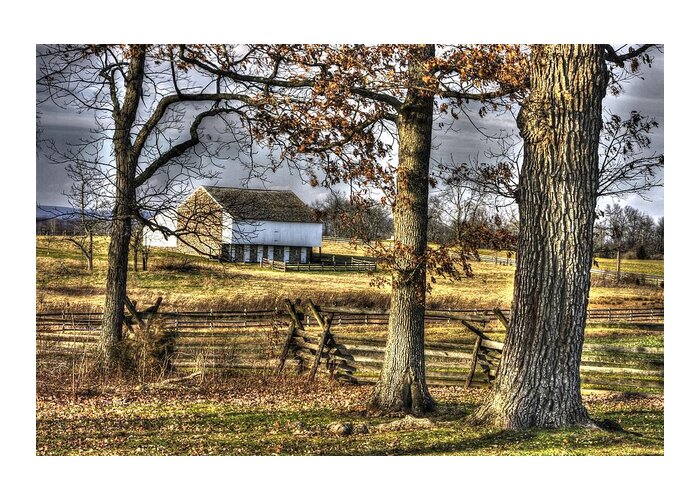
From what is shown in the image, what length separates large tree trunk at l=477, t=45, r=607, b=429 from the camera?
6.14 m

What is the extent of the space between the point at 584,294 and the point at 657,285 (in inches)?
92.7

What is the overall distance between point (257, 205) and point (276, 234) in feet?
1.33

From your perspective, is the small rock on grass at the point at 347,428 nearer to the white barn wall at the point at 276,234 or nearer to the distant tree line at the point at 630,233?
the white barn wall at the point at 276,234

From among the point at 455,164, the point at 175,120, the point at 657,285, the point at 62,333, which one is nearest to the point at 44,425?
the point at 62,333

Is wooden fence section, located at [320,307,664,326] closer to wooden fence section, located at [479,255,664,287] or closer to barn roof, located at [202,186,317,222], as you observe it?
wooden fence section, located at [479,255,664,287]

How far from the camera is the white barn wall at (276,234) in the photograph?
8.28 metres

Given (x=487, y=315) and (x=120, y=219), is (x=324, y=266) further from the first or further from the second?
(x=120, y=219)

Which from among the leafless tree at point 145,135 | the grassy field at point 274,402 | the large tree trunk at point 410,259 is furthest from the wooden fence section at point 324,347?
the large tree trunk at point 410,259

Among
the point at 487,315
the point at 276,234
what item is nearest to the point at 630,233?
the point at 487,315

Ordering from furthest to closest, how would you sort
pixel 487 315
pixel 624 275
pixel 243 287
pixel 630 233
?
1. pixel 487 315
2. pixel 243 287
3. pixel 624 275
4. pixel 630 233

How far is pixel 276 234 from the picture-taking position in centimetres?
838

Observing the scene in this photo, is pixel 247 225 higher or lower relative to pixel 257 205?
lower

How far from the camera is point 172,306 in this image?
352 inches

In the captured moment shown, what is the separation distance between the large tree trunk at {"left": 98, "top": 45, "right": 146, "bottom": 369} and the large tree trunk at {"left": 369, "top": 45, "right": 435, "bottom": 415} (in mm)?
2930
